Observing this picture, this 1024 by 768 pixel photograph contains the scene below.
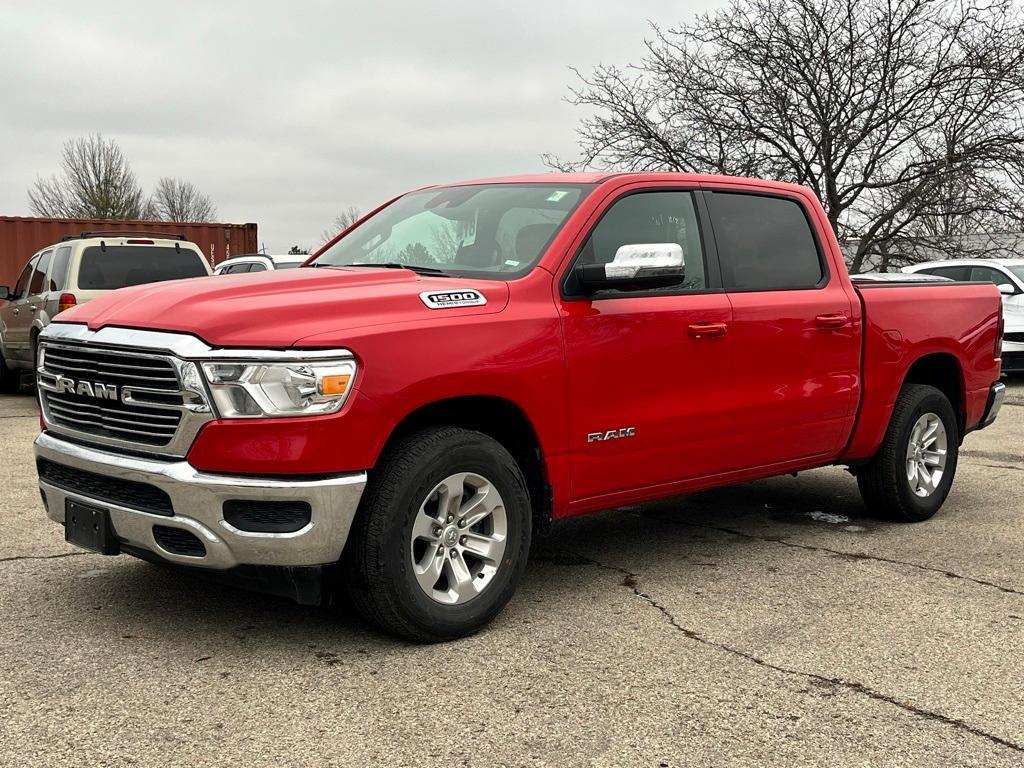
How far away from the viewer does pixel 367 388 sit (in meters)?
3.81

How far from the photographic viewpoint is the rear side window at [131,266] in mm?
11625

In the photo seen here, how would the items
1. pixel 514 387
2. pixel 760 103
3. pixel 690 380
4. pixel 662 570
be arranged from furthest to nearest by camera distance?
pixel 760 103 → pixel 662 570 → pixel 690 380 → pixel 514 387

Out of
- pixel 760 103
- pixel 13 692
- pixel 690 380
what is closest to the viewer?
pixel 13 692

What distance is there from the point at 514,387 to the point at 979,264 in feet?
42.4

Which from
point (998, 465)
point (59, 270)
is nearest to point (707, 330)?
point (998, 465)

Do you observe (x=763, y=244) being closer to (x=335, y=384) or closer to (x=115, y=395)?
(x=335, y=384)

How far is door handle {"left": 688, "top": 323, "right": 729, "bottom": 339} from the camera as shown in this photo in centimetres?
491

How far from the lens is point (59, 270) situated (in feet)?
39.3

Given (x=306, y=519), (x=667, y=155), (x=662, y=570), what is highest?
(x=667, y=155)

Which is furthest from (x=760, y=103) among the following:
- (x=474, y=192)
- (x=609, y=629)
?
(x=609, y=629)

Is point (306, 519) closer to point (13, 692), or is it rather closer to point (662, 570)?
point (13, 692)

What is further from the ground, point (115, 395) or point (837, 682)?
point (115, 395)

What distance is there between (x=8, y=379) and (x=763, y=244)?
11598 mm

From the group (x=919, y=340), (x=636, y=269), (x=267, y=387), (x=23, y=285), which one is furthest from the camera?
(x=23, y=285)
